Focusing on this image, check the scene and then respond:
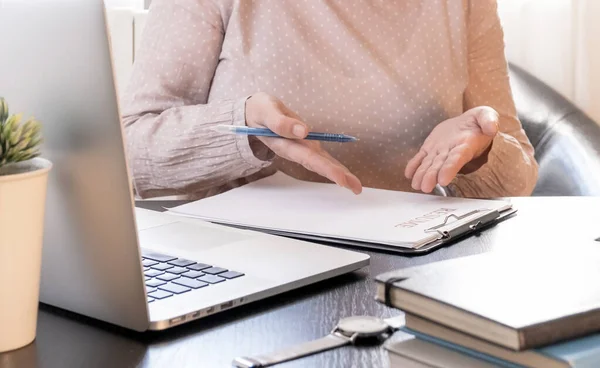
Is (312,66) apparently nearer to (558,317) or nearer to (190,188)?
(190,188)

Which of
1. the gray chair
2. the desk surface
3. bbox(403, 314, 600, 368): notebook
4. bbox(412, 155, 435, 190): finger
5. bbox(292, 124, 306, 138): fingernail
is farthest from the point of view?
the gray chair

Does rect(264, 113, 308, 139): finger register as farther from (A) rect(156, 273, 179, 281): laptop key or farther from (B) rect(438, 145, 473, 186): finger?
(A) rect(156, 273, 179, 281): laptop key

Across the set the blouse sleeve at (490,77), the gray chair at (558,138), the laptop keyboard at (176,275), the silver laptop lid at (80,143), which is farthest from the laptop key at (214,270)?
the gray chair at (558,138)

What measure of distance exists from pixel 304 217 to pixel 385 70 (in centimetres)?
46

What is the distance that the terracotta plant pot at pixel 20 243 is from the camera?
1.50 feet

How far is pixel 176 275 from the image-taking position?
0.63 m

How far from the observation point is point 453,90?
1.30 m

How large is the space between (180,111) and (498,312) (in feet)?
2.49

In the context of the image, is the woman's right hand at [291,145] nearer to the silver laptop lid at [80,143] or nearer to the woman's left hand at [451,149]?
the woman's left hand at [451,149]

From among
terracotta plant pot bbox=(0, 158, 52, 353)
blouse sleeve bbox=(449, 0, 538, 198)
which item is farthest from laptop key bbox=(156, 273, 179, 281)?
blouse sleeve bbox=(449, 0, 538, 198)

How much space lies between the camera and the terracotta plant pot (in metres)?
0.46

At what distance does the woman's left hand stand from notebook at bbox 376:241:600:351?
452 mm

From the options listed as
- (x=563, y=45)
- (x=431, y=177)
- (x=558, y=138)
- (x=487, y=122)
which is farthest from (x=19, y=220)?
(x=563, y=45)

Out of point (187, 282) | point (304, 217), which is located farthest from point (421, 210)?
point (187, 282)
